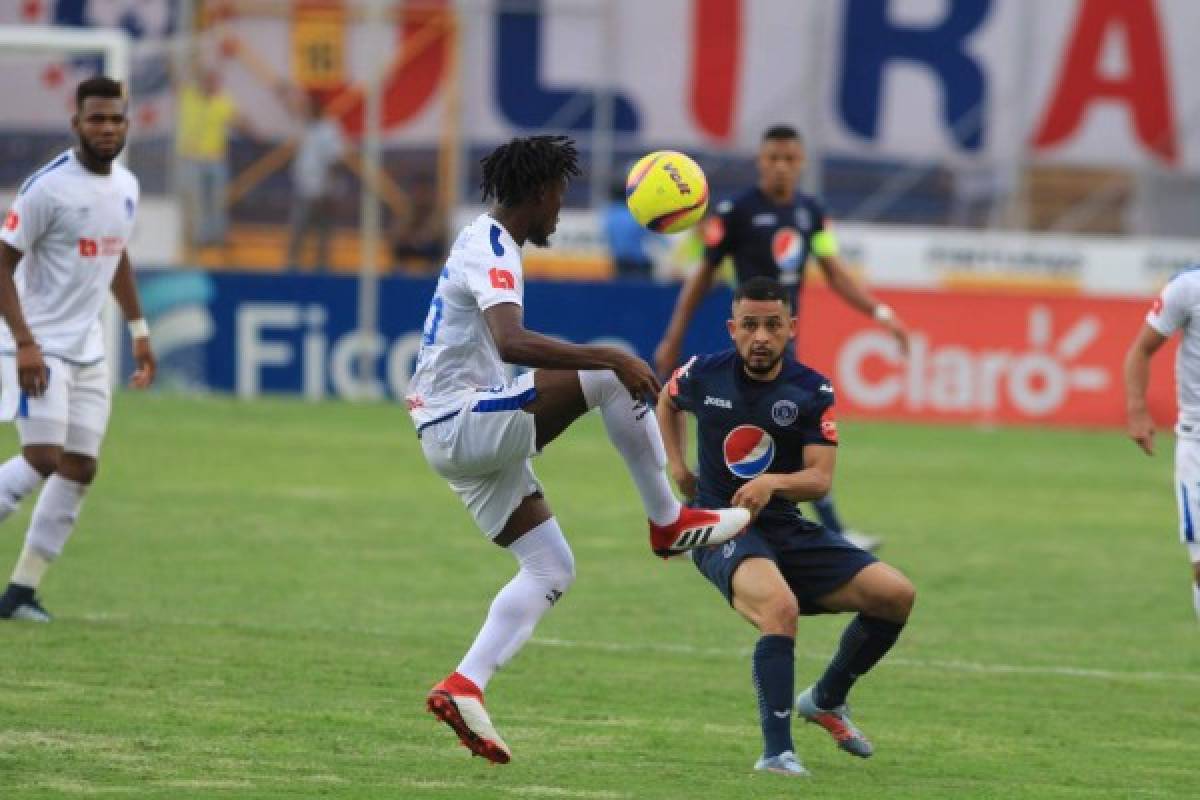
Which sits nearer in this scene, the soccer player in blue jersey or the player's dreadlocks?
the player's dreadlocks

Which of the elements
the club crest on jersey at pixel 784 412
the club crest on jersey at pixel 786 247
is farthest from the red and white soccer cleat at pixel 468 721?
the club crest on jersey at pixel 786 247

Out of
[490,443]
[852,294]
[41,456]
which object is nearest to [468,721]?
[490,443]

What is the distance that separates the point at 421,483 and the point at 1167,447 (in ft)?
29.8

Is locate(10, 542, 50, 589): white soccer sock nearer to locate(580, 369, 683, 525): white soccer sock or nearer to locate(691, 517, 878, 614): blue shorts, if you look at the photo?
locate(691, 517, 878, 614): blue shorts

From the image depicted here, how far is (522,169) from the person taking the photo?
8609 millimetres

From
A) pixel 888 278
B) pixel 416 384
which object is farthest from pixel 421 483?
pixel 888 278

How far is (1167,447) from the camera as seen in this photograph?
81.4 feet

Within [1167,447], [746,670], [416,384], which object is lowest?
[1167,447]

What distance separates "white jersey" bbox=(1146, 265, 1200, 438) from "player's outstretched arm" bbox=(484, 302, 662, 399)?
3275 mm

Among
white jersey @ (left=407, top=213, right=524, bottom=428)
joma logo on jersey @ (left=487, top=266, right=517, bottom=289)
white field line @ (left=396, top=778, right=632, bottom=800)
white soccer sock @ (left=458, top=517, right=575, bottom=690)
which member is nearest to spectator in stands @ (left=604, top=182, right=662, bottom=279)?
white soccer sock @ (left=458, top=517, right=575, bottom=690)

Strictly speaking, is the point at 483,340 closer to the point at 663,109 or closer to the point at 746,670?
the point at 746,670

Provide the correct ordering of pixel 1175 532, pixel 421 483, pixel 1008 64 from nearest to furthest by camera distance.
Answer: pixel 1175 532
pixel 421 483
pixel 1008 64

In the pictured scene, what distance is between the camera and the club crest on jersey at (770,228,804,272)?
→ 15352mm

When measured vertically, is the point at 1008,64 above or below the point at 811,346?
above
